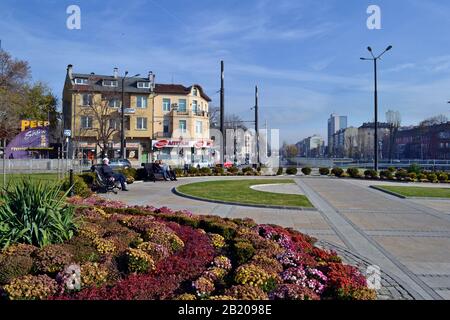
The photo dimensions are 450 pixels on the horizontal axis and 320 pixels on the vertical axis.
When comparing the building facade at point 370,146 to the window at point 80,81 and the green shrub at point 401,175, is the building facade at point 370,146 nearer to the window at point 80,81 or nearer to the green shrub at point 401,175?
the window at point 80,81

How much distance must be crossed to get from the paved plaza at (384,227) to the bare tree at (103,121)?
35.9 metres

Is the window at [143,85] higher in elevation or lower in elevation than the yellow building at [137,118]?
higher

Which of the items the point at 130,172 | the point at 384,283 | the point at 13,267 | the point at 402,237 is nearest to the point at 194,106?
the point at 130,172

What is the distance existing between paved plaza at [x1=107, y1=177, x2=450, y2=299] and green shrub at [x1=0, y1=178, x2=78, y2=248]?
460 cm

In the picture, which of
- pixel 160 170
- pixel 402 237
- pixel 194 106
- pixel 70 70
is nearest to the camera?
pixel 402 237

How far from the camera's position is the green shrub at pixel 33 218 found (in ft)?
16.7

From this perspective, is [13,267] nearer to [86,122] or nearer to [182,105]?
[86,122]

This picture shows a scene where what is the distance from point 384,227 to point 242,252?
19.0 ft

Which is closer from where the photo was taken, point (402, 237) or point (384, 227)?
point (402, 237)

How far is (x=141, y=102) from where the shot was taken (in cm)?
5350

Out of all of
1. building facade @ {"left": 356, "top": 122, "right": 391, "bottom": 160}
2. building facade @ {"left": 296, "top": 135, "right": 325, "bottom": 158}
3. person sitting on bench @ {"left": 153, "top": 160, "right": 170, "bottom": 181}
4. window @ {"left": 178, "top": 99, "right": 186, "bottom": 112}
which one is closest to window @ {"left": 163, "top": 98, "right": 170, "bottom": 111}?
window @ {"left": 178, "top": 99, "right": 186, "bottom": 112}

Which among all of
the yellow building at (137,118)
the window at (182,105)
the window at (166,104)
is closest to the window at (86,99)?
the yellow building at (137,118)

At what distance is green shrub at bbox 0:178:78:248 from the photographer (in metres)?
5.10
